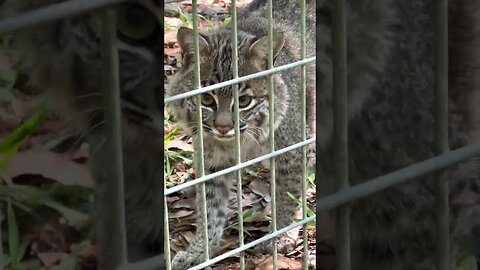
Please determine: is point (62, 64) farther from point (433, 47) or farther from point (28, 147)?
point (433, 47)

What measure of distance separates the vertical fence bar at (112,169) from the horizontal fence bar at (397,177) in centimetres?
16

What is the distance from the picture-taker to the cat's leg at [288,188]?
3088 millimetres

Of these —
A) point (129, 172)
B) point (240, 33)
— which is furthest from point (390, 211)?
point (240, 33)

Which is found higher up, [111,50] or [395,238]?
[111,50]

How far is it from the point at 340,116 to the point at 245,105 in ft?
7.38

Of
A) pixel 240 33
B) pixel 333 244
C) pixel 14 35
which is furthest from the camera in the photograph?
pixel 240 33

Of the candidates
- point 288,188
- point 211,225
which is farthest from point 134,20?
point 288,188

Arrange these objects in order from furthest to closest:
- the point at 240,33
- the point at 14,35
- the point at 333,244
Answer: the point at 240,33, the point at 333,244, the point at 14,35

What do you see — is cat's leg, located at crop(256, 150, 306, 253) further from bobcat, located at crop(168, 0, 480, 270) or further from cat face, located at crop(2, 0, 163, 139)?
cat face, located at crop(2, 0, 163, 139)

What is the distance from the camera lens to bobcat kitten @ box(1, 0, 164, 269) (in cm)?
44

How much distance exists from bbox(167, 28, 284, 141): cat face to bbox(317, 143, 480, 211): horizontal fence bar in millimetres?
1915

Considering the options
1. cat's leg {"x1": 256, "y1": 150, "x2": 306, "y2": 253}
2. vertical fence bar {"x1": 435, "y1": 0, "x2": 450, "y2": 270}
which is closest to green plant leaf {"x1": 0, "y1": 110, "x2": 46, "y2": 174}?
vertical fence bar {"x1": 435, "y1": 0, "x2": 450, "y2": 270}

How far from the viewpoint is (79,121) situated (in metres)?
0.46

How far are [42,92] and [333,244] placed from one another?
262 mm
